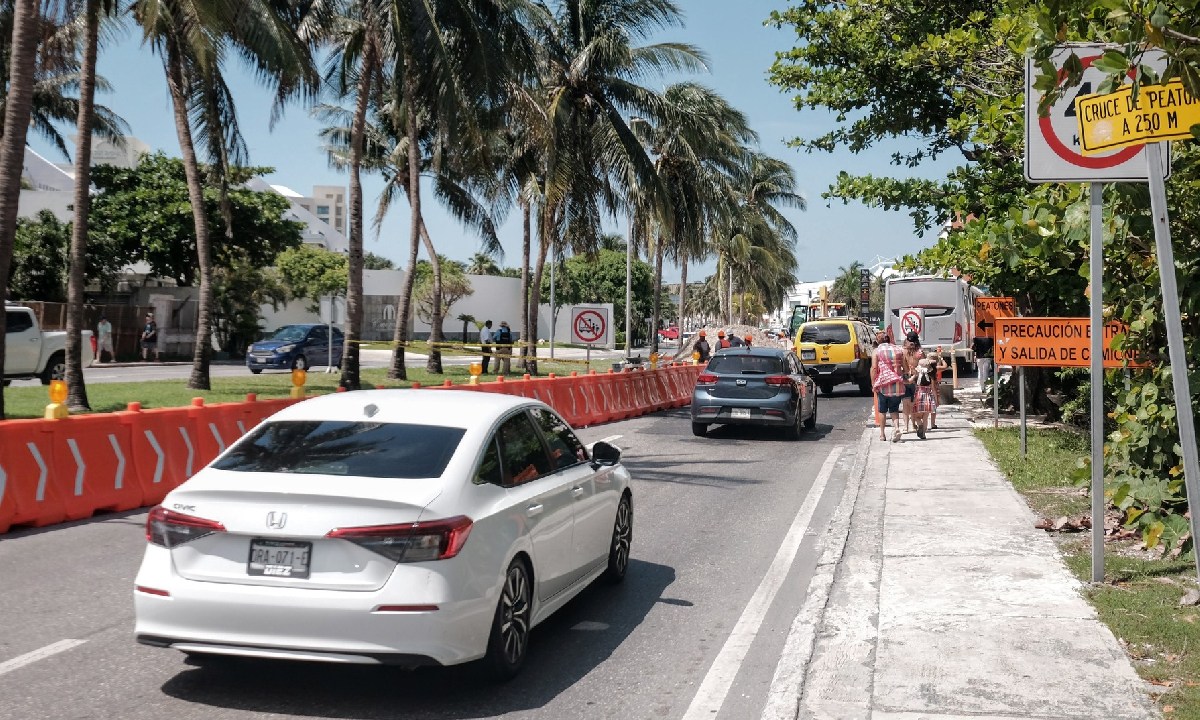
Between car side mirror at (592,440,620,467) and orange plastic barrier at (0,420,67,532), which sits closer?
car side mirror at (592,440,620,467)

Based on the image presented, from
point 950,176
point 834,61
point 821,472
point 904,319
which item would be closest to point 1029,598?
point 821,472

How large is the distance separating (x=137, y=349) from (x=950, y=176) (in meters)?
35.7

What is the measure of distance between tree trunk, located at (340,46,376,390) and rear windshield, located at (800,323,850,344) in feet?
41.9

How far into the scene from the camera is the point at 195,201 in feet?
85.2

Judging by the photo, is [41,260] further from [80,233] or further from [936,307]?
[936,307]

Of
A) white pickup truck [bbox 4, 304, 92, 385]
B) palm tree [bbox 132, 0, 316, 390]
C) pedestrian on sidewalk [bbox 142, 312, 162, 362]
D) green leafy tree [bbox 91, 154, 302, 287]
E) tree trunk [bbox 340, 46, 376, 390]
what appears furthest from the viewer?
green leafy tree [bbox 91, 154, 302, 287]

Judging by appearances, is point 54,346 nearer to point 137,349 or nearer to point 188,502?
point 137,349

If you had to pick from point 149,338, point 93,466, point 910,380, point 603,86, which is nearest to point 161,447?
point 93,466

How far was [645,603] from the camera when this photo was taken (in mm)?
7938

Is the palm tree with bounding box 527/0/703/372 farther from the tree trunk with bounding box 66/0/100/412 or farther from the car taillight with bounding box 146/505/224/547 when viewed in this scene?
the car taillight with bounding box 146/505/224/547

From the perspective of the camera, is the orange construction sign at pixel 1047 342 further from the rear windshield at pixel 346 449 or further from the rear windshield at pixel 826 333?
the rear windshield at pixel 826 333

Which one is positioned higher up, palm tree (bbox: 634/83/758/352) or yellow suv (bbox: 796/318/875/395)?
palm tree (bbox: 634/83/758/352)

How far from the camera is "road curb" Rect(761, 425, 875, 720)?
579cm

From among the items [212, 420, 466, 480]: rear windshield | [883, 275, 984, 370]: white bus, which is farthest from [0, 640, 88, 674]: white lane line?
[883, 275, 984, 370]: white bus
